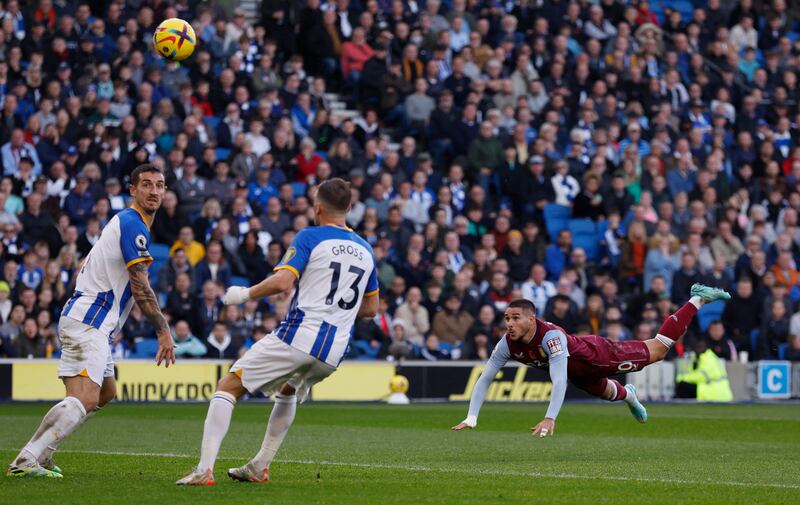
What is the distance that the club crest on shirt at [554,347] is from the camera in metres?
13.1

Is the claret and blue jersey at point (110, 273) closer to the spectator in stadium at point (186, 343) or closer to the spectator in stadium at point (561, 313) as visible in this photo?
the spectator in stadium at point (186, 343)

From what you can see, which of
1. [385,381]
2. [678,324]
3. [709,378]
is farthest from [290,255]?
[709,378]

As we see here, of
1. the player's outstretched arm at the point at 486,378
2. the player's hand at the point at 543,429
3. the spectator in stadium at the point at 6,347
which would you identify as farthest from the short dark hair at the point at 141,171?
the spectator in stadium at the point at 6,347

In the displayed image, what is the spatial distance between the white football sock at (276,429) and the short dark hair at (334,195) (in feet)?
4.60

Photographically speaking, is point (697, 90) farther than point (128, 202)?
Yes

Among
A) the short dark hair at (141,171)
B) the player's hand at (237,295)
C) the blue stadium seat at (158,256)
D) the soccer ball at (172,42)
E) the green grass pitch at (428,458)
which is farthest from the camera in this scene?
the blue stadium seat at (158,256)

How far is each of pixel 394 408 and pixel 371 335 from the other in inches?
99.6

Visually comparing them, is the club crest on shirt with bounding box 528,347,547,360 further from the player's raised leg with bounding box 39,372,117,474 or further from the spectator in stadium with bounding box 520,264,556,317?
the spectator in stadium with bounding box 520,264,556,317

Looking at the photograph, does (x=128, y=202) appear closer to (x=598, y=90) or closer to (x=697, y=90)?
(x=598, y=90)

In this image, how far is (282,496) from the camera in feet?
30.1

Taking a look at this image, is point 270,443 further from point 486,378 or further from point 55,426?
point 486,378

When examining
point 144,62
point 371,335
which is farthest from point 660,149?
point 144,62

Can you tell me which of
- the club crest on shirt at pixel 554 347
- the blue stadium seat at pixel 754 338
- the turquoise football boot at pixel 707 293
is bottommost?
the blue stadium seat at pixel 754 338

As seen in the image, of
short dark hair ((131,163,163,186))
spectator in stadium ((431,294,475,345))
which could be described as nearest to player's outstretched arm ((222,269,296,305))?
short dark hair ((131,163,163,186))
